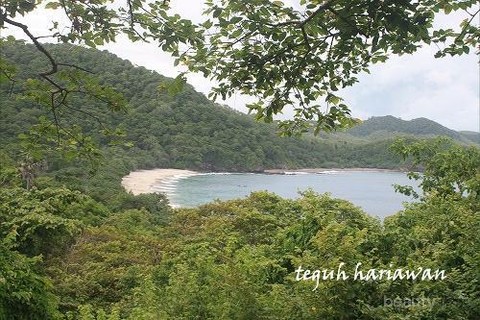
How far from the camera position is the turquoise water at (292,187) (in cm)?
4431

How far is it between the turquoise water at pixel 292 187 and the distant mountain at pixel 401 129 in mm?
58415

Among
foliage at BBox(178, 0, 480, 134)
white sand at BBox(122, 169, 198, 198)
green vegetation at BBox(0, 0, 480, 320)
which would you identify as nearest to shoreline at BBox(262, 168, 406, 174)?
white sand at BBox(122, 169, 198, 198)

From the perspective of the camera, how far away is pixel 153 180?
5241cm

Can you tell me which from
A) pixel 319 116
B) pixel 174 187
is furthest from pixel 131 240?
pixel 174 187

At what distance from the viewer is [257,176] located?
238ft

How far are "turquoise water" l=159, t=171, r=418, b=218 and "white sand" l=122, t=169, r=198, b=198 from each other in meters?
1.08

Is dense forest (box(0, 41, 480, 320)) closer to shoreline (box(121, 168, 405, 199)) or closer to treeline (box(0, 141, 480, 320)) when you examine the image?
treeline (box(0, 141, 480, 320))

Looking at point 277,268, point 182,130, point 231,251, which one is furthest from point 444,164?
point 182,130

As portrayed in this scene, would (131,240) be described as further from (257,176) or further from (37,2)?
(257,176)

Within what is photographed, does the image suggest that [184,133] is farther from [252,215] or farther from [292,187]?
[252,215]

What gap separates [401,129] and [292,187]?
98.7 meters

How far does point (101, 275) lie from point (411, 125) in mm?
148317

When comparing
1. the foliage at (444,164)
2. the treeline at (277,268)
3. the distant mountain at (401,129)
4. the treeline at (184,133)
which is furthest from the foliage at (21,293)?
the distant mountain at (401,129)

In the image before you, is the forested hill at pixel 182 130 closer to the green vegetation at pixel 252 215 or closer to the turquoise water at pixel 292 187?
the turquoise water at pixel 292 187
